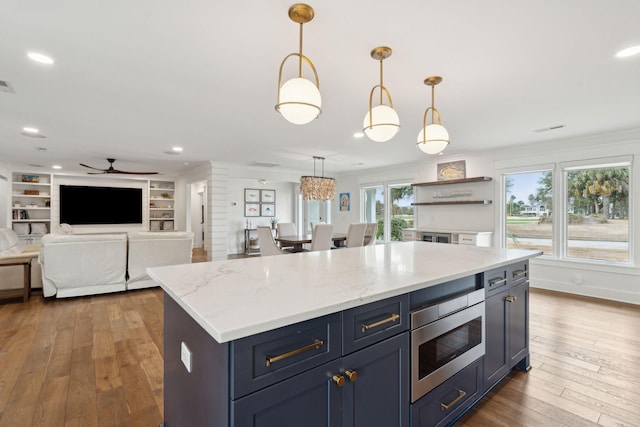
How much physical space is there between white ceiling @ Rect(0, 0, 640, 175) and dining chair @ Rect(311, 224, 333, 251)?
60.6 inches

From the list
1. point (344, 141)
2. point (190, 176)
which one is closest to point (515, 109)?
point (344, 141)

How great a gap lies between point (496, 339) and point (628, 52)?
84.4 inches

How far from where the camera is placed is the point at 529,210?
4949mm

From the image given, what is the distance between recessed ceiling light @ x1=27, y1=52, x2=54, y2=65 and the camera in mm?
2061

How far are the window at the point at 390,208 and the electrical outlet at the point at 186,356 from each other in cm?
618

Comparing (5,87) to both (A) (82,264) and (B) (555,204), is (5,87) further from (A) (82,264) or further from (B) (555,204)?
(B) (555,204)

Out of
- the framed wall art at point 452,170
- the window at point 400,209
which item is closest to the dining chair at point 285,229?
the window at point 400,209

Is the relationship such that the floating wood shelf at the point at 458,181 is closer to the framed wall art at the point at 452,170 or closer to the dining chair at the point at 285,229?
the framed wall art at the point at 452,170

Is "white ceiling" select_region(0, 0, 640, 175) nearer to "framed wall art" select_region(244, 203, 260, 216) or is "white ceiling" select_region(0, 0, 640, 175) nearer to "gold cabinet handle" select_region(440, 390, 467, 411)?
"gold cabinet handle" select_region(440, 390, 467, 411)

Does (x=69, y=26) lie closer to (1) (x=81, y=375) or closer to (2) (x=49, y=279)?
(1) (x=81, y=375)

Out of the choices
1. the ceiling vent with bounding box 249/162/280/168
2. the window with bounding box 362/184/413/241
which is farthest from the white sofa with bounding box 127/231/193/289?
the window with bounding box 362/184/413/241

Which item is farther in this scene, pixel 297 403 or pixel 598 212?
pixel 598 212

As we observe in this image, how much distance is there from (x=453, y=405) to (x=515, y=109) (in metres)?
2.98

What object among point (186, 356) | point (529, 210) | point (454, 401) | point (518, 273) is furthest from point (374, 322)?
point (529, 210)
